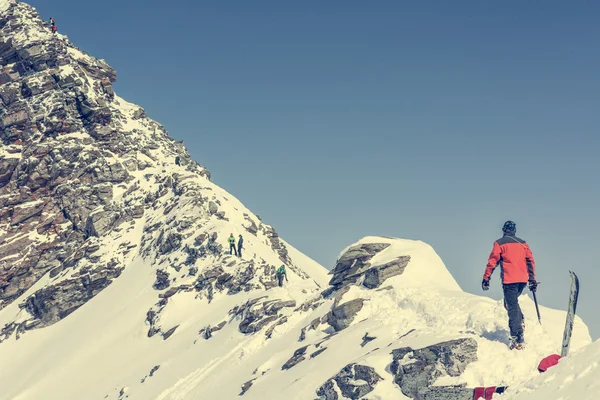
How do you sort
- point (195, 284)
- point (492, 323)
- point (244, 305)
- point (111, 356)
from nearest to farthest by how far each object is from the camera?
point (492, 323), point (244, 305), point (111, 356), point (195, 284)

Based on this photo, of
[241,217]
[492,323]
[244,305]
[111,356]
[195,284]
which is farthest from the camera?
[241,217]

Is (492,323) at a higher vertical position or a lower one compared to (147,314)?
lower

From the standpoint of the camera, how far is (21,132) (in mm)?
74000

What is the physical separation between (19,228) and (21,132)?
35.7 feet

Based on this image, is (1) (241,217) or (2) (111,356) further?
(1) (241,217)

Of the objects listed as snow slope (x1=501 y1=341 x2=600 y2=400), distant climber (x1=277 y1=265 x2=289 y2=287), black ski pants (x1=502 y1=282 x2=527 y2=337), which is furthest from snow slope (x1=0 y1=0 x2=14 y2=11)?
snow slope (x1=501 y1=341 x2=600 y2=400)

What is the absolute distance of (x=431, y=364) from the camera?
22750mm

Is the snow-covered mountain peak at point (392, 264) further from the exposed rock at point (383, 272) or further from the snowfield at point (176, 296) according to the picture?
the snowfield at point (176, 296)

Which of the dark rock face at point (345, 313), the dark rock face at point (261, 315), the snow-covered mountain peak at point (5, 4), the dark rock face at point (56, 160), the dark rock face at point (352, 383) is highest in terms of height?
the snow-covered mountain peak at point (5, 4)

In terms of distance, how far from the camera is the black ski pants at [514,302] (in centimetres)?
1994

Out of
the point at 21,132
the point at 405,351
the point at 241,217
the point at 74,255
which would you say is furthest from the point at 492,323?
the point at 21,132

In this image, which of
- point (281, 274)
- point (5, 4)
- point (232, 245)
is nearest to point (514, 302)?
point (281, 274)

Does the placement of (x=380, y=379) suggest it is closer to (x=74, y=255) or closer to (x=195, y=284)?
(x=195, y=284)

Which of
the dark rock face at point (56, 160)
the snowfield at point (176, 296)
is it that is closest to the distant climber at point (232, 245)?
the snowfield at point (176, 296)
